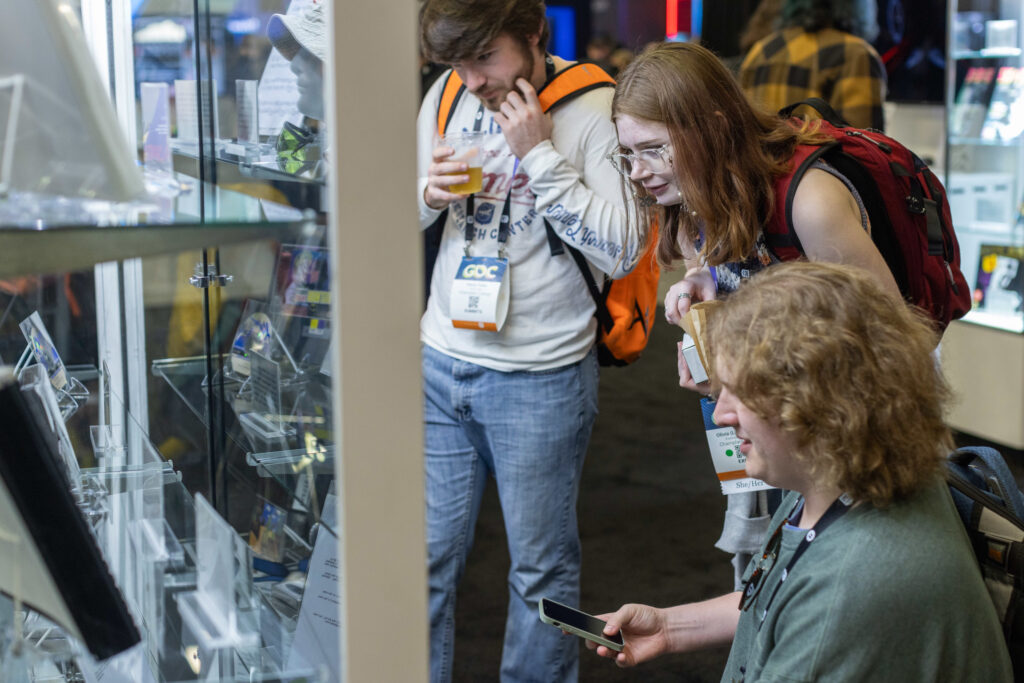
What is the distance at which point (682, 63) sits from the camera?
1731 millimetres

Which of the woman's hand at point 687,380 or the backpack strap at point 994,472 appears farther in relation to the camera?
the woman's hand at point 687,380

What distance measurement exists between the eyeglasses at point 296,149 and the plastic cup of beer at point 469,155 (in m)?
1.08

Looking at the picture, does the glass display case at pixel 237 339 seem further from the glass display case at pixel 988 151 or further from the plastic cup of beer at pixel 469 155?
the glass display case at pixel 988 151

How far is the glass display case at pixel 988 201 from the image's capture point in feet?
14.9

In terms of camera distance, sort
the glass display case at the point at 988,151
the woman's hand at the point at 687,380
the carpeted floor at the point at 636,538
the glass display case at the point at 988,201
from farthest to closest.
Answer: the glass display case at the point at 988,151 < the glass display case at the point at 988,201 < the carpeted floor at the point at 636,538 < the woman's hand at the point at 687,380

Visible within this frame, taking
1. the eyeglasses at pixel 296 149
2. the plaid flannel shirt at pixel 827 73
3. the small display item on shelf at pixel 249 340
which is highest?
the plaid flannel shirt at pixel 827 73

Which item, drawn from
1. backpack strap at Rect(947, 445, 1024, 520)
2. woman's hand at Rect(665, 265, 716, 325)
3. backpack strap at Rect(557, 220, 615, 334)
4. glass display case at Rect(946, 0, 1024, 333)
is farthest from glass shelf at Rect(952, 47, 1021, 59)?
backpack strap at Rect(947, 445, 1024, 520)

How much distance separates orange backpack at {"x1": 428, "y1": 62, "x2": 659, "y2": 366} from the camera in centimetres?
210

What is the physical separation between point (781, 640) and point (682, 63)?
37.8 inches

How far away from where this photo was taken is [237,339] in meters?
1.17

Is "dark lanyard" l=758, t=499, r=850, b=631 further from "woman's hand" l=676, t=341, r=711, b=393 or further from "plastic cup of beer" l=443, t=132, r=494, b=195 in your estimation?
"plastic cup of beer" l=443, t=132, r=494, b=195

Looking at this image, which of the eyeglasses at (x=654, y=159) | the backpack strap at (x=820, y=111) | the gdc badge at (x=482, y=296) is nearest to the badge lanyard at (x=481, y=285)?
the gdc badge at (x=482, y=296)

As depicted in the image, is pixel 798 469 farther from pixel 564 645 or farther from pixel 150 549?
pixel 564 645

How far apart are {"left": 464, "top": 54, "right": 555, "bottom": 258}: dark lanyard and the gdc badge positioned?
41 millimetres
